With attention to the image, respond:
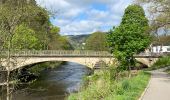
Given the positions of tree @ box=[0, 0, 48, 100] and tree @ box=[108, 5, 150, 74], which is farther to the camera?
tree @ box=[108, 5, 150, 74]

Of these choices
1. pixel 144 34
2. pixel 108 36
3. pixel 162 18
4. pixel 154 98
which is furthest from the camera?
pixel 108 36

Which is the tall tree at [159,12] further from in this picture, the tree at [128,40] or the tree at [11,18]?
the tree at [11,18]

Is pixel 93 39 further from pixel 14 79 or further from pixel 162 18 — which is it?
pixel 14 79

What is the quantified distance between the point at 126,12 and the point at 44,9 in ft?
180

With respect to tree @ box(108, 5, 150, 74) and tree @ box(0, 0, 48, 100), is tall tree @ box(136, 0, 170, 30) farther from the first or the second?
tree @ box(0, 0, 48, 100)

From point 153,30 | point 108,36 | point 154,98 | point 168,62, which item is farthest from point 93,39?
point 154,98

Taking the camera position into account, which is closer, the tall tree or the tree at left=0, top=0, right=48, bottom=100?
the tree at left=0, top=0, right=48, bottom=100

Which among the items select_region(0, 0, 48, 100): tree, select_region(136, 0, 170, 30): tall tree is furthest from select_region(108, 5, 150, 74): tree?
select_region(0, 0, 48, 100): tree

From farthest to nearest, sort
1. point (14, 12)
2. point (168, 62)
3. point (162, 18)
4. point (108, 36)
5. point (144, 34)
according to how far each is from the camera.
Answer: point (168, 62) → point (108, 36) → point (144, 34) → point (162, 18) → point (14, 12)

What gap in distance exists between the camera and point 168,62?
61.9m

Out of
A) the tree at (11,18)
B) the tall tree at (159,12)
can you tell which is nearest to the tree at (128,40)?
the tall tree at (159,12)

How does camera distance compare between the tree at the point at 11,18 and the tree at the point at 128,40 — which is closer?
the tree at the point at 11,18

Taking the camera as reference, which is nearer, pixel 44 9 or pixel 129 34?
pixel 44 9

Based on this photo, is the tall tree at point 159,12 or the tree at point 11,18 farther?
the tall tree at point 159,12
